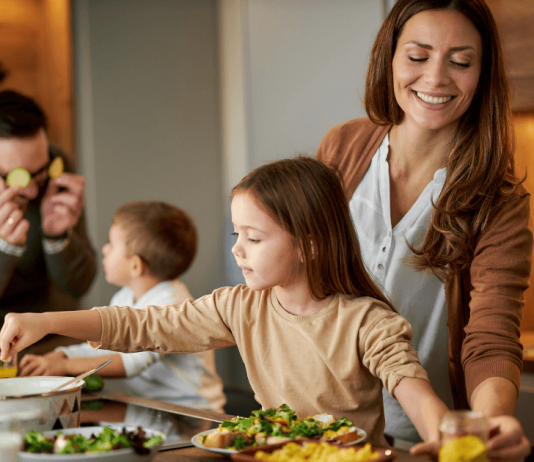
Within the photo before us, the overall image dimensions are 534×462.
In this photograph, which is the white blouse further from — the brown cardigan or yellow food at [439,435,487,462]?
yellow food at [439,435,487,462]

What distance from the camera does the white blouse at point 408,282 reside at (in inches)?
52.1

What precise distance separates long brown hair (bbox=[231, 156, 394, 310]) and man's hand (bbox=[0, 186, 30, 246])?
73.4 inches

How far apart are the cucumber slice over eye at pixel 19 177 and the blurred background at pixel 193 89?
0.33 m

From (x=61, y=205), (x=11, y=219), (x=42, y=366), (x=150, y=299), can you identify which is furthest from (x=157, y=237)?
(x=61, y=205)

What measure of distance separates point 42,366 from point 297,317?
2.91ft

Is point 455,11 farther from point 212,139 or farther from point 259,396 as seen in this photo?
point 212,139

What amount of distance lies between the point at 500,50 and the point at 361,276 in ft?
1.81

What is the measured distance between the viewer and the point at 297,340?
1.10 meters

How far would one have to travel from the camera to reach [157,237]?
2119 mm

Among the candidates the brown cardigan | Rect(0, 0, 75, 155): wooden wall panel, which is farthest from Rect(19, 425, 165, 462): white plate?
Rect(0, 0, 75, 155): wooden wall panel

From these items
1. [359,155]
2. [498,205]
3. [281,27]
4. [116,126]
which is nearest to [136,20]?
[116,126]

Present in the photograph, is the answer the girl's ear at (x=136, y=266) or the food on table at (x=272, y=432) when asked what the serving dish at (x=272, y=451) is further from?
the girl's ear at (x=136, y=266)

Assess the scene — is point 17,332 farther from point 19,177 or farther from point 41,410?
point 19,177

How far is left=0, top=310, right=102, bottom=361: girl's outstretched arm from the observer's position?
961 mm
